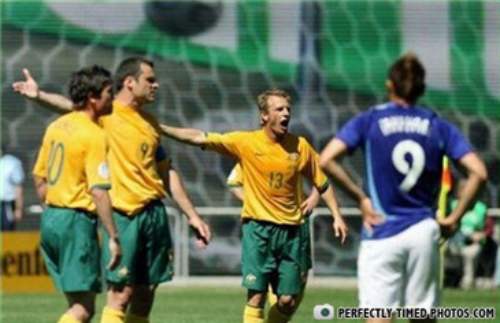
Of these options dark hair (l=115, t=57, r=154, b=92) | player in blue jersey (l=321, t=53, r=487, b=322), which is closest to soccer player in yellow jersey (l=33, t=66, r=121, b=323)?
dark hair (l=115, t=57, r=154, b=92)

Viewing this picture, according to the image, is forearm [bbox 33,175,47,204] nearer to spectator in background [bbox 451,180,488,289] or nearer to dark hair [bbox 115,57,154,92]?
dark hair [bbox 115,57,154,92]

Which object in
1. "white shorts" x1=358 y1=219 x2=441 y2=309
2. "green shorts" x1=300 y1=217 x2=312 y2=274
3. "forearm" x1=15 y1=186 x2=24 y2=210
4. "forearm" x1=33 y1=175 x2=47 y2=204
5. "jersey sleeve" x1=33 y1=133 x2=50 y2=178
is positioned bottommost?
"forearm" x1=15 y1=186 x2=24 y2=210

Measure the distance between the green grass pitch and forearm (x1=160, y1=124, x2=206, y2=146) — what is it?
368 centimetres

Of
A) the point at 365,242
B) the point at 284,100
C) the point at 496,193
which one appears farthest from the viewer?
the point at 496,193

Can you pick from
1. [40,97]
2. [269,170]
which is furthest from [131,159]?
[269,170]

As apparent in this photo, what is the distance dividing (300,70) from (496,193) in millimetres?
3252

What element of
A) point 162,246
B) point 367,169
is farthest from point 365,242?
point 162,246

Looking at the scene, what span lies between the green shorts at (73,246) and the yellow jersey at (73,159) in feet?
0.25

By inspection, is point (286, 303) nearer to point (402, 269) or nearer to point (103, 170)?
point (103, 170)

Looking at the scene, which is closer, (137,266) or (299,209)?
(137,266)

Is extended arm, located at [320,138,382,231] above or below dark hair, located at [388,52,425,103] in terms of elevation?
below

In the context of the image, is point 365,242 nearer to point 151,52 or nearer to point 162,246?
point 162,246

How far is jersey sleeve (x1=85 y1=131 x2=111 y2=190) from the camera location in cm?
1113

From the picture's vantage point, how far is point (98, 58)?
24422 mm
